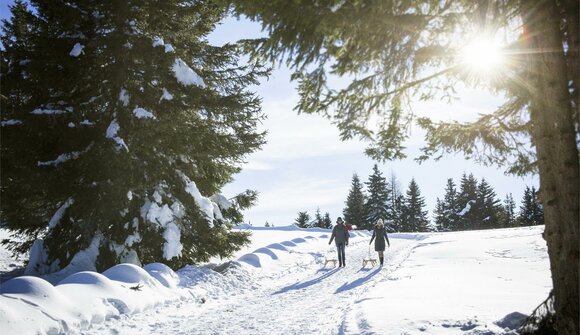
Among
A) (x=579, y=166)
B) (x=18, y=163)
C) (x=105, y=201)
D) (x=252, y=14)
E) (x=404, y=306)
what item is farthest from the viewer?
(x=18, y=163)

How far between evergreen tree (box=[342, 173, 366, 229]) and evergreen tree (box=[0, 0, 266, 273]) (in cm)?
4752

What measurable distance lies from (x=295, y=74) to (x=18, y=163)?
1111 cm

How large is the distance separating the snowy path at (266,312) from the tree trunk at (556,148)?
293 cm

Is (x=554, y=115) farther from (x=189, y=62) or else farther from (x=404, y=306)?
(x=189, y=62)

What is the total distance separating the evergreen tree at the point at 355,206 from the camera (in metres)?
58.9

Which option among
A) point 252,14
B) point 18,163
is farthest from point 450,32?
point 18,163

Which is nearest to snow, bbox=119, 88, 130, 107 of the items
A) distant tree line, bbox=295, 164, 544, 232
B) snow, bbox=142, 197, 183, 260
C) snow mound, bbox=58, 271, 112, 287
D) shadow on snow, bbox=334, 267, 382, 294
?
snow, bbox=142, 197, 183, 260

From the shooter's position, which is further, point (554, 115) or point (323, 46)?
point (323, 46)

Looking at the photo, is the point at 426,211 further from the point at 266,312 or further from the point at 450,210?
the point at 266,312

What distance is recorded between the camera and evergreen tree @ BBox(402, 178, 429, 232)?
65.0m

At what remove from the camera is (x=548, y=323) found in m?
4.74

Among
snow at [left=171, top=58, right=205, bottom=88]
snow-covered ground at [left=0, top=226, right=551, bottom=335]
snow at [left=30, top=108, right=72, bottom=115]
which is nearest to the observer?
snow-covered ground at [left=0, top=226, right=551, bottom=335]

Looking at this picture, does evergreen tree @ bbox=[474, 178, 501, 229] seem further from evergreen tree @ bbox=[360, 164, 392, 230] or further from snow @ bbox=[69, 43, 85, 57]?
snow @ bbox=[69, 43, 85, 57]

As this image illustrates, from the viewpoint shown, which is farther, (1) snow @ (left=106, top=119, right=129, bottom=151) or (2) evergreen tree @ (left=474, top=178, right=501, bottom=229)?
(2) evergreen tree @ (left=474, top=178, right=501, bottom=229)
